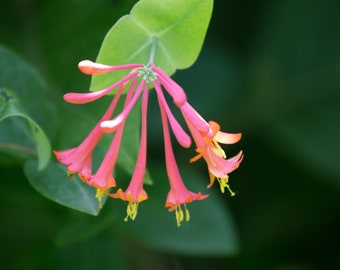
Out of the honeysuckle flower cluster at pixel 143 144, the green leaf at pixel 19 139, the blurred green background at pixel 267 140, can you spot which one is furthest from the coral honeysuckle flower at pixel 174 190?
the blurred green background at pixel 267 140

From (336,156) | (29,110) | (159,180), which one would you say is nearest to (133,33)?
(29,110)

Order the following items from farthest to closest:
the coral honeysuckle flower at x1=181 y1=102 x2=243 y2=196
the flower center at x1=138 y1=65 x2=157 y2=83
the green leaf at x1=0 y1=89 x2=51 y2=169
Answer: the green leaf at x1=0 y1=89 x2=51 y2=169
the flower center at x1=138 y1=65 x2=157 y2=83
the coral honeysuckle flower at x1=181 y1=102 x2=243 y2=196

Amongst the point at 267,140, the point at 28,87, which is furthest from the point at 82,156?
the point at 267,140

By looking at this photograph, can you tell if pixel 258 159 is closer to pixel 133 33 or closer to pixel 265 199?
pixel 265 199

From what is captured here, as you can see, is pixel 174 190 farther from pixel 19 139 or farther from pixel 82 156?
pixel 19 139

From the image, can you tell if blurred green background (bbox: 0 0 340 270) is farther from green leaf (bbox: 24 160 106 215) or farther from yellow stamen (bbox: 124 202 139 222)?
yellow stamen (bbox: 124 202 139 222)

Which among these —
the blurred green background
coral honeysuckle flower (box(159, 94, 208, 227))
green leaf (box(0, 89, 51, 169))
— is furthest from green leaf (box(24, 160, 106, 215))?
the blurred green background
